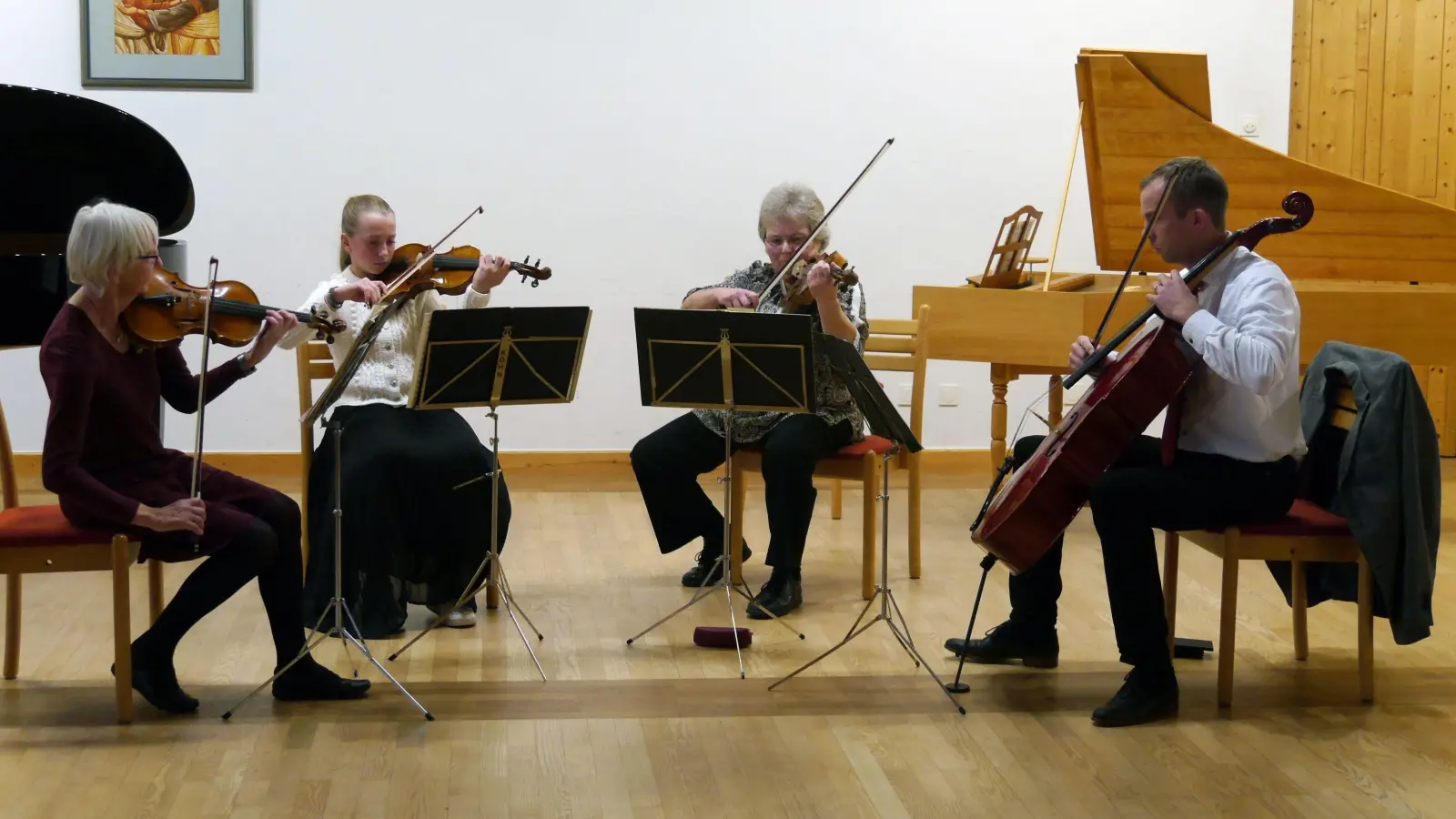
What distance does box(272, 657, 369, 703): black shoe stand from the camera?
298 centimetres

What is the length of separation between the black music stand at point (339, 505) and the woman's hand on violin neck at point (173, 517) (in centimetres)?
32

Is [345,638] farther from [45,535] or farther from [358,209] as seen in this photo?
[358,209]

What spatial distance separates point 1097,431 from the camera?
2.80 m

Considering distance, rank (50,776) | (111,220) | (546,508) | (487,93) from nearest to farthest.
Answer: (50,776) < (111,220) < (546,508) < (487,93)

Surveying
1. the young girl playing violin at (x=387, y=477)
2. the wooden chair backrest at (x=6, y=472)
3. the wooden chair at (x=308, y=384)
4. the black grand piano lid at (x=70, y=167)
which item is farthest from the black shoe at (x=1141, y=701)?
the black grand piano lid at (x=70, y=167)

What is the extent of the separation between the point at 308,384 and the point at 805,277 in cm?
131

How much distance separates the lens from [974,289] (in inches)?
172

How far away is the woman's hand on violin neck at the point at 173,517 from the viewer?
2758 millimetres

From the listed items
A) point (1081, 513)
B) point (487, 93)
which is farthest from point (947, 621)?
point (487, 93)

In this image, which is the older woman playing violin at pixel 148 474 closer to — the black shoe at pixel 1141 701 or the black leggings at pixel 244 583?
the black leggings at pixel 244 583

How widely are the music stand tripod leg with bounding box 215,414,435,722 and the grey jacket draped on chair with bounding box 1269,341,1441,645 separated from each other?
185 cm

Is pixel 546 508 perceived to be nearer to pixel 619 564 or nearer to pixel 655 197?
pixel 619 564

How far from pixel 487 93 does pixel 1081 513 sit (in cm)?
257

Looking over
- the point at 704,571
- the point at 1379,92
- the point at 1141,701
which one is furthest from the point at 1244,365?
the point at 1379,92
